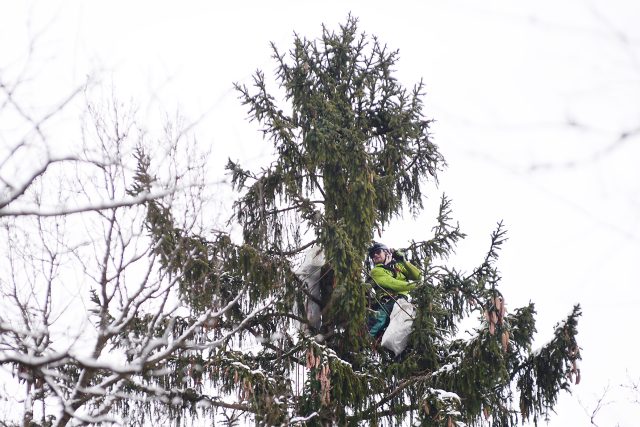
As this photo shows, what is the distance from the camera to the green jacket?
9773 mm

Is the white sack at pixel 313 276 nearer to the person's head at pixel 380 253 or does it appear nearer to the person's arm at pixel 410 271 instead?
the person's head at pixel 380 253

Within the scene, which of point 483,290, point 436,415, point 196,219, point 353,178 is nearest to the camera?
point 196,219

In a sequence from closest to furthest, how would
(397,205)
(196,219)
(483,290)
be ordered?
(196,219)
(483,290)
(397,205)

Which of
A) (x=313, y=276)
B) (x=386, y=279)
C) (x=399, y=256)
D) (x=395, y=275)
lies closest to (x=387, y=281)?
(x=386, y=279)

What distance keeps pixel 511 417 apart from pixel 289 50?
521 centimetres

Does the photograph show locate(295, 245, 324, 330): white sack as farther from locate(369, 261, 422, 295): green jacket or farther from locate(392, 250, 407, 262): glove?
locate(392, 250, 407, 262): glove

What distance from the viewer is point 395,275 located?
10.0m

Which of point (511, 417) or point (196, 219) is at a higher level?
point (196, 219)

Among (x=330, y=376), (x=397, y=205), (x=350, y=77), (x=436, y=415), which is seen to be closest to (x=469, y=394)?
(x=436, y=415)

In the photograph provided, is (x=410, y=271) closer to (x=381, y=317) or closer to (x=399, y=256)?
(x=399, y=256)

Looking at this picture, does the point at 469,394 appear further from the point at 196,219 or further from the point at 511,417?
the point at 196,219

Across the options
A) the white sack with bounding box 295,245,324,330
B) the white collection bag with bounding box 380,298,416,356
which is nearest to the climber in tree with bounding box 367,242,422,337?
the white collection bag with bounding box 380,298,416,356

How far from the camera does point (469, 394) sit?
8.91 meters

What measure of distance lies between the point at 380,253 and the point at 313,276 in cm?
87
